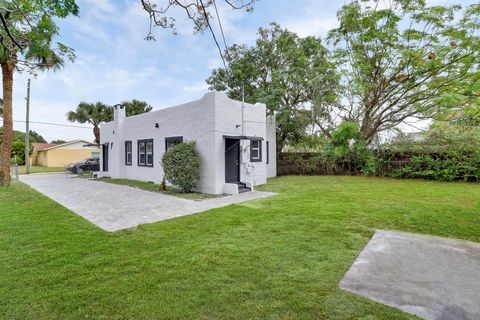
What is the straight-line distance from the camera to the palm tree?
24.9 m

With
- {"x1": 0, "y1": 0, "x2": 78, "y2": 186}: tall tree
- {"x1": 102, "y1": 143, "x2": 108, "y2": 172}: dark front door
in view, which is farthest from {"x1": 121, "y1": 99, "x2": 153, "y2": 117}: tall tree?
{"x1": 0, "y1": 0, "x2": 78, "y2": 186}: tall tree

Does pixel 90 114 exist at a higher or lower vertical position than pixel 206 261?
higher

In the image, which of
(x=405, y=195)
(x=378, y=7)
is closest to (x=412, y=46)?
(x=378, y=7)

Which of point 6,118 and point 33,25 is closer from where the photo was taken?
point 33,25

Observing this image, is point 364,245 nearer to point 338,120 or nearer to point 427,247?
point 427,247

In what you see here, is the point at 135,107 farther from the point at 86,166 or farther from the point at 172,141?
the point at 172,141

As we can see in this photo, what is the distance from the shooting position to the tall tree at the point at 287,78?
51.3ft

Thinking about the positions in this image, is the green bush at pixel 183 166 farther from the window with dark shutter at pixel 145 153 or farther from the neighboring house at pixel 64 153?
the neighboring house at pixel 64 153

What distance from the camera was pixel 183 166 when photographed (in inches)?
387

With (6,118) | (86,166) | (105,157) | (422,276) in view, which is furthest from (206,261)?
(86,166)

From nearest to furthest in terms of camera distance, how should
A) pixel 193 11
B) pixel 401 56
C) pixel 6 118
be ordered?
pixel 193 11, pixel 6 118, pixel 401 56

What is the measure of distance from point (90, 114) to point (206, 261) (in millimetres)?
26198

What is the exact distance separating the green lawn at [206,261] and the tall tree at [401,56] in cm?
880

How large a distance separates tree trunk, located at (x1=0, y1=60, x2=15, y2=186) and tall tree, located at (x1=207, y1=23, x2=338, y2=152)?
34.8 ft
